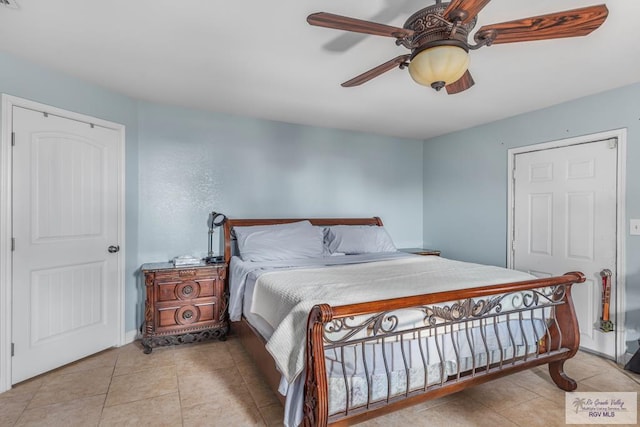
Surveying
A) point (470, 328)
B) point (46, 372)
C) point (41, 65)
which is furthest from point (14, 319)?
point (470, 328)

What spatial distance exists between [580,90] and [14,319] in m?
4.89

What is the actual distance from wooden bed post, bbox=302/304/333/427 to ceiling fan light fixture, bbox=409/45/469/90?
119 cm

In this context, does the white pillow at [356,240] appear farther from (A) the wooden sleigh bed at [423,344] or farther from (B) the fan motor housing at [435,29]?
(B) the fan motor housing at [435,29]

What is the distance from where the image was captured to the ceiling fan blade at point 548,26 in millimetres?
1325

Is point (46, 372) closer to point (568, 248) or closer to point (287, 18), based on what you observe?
point (287, 18)

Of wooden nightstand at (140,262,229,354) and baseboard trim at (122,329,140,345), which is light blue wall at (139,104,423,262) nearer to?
wooden nightstand at (140,262,229,354)

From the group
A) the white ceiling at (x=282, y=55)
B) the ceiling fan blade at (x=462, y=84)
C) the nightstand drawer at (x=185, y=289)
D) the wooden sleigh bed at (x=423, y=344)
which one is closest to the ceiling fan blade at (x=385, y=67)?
the white ceiling at (x=282, y=55)

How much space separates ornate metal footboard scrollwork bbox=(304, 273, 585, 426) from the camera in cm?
147

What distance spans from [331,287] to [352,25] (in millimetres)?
1418

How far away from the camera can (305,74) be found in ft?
8.37

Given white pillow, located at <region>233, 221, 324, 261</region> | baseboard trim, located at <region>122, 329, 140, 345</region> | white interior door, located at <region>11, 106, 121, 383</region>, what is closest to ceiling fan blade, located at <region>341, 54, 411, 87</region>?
white pillow, located at <region>233, 221, 324, 261</region>

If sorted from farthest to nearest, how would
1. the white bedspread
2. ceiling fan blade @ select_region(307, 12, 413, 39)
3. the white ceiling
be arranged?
the white ceiling → the white bedspread → ceiling fan blade @ select_region(307, 12, 413, 39)

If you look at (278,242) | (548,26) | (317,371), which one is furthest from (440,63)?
(278,242)

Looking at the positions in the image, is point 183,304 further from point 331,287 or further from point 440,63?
point 440,63
